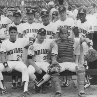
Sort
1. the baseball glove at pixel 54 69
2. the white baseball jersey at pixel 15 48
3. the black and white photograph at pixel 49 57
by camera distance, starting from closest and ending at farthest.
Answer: the baseball glove at pixel 54 69 → the black and white photograph at pixel 49 57 → the white baseball jersey at pixel 15 48

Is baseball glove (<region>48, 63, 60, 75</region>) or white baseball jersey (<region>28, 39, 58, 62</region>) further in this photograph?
white baseball jersey (<region>28, 39, 58, 62</region>)

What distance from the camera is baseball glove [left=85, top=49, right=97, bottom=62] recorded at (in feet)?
20.5

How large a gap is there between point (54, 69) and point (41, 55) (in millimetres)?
605

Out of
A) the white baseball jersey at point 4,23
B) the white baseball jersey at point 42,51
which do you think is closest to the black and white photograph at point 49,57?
the white baseball jersey at point 42,51

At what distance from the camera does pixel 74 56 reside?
6660 mm

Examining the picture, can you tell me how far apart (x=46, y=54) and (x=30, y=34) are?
26.0 inches

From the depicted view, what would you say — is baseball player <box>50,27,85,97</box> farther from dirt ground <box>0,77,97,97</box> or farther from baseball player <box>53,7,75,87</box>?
baseball player <box>53,7,75,87</box>

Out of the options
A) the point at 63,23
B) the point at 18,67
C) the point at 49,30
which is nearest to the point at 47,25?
the point at 49,30

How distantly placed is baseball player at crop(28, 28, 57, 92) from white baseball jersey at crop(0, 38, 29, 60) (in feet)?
0.56

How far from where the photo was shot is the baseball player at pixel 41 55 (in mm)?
5956

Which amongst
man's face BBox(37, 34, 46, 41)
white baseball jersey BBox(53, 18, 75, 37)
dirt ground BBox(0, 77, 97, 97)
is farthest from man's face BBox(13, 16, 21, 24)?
dirt ground BBox(0, 77, 97, 97)

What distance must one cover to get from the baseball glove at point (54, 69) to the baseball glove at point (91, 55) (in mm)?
818

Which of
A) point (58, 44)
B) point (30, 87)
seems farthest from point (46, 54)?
point (30, 87)

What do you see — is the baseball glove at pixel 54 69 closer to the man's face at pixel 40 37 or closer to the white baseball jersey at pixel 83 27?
the man's face at pixel 40 37
